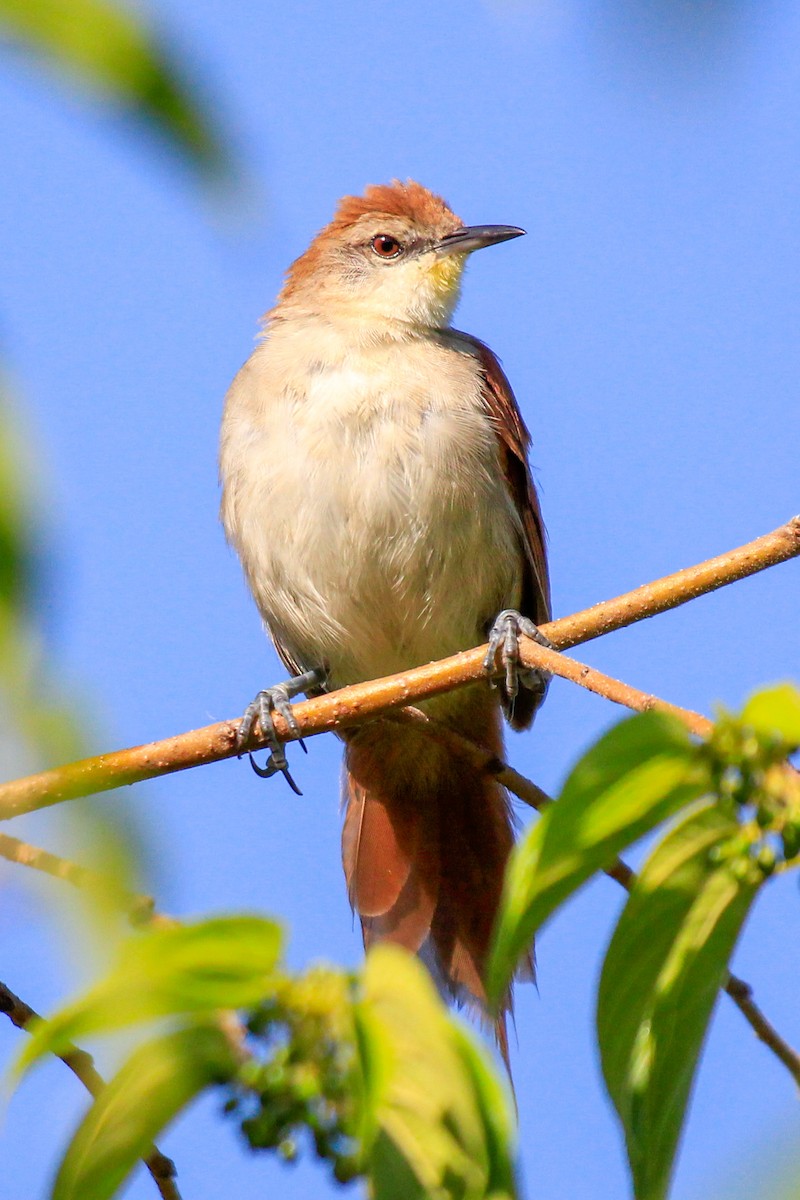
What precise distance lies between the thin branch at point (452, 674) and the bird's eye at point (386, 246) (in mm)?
3436

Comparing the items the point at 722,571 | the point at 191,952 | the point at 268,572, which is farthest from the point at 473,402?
the point at 191,952

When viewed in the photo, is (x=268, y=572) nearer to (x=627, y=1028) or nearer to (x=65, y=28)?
(x=627, y=1028)

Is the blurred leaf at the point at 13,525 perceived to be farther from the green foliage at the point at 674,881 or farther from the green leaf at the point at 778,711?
the green leaf at the point at 778,711

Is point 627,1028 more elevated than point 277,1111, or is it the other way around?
point 277,1111

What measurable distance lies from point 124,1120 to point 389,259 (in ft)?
17.8

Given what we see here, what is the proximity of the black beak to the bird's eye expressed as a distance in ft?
0.76

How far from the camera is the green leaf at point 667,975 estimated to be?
144 centimetres

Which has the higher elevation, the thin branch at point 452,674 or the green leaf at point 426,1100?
the thin branch at point 452,674

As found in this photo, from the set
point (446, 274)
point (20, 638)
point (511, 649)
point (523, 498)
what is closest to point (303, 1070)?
point (20, 638)

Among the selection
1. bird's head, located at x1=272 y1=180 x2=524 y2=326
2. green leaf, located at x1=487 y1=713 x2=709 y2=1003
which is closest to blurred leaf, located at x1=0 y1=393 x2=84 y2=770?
green leaf, located at x1=487 y1=713 x2=709 y2=1003

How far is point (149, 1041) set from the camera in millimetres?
1310

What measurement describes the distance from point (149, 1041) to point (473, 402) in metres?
4.29

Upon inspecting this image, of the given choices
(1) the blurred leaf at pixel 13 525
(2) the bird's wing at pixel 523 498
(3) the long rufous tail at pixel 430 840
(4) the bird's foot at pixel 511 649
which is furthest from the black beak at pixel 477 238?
(1) the blurred leaf at pixel 13 525

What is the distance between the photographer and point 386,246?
6297mm
